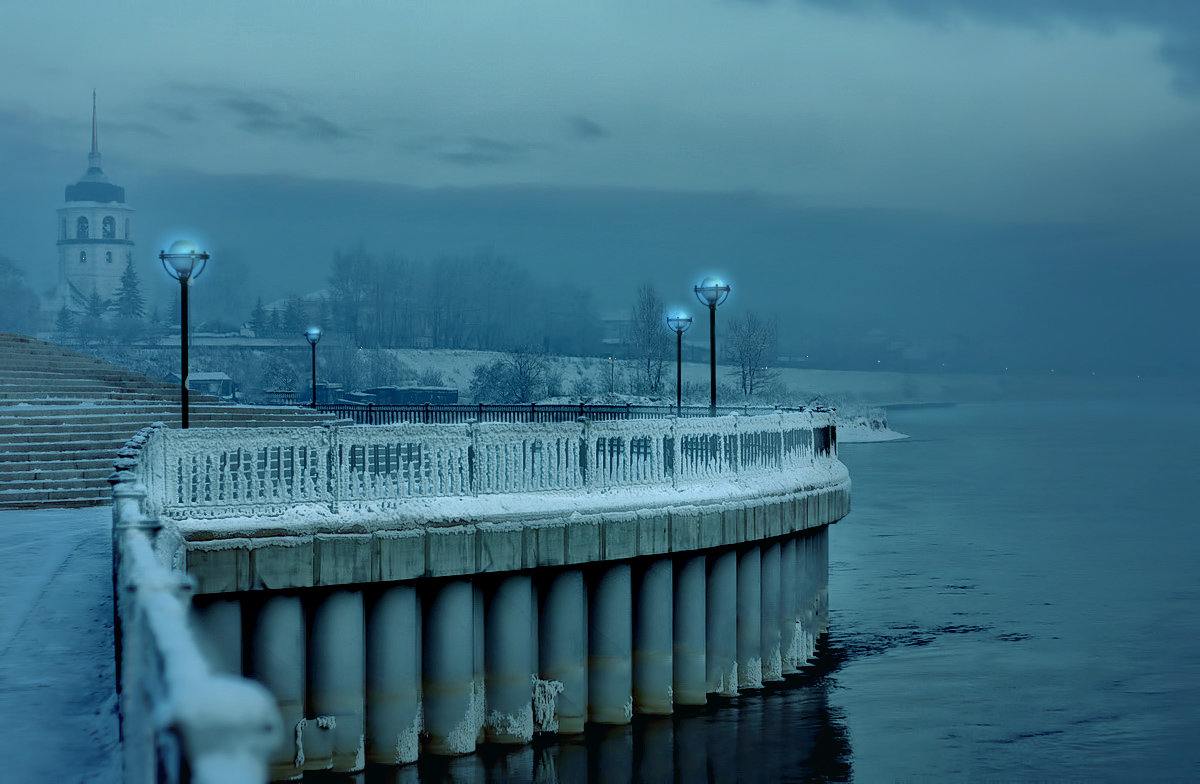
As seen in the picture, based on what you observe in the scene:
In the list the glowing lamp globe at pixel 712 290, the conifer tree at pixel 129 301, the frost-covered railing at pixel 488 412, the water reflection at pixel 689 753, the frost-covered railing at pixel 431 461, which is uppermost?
the conifer tree at pixel 129 301

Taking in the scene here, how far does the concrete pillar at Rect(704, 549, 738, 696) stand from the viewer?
16031mm

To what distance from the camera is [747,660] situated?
656 inches

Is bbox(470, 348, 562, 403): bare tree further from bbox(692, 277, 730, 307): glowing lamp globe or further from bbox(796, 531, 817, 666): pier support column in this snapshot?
bbox(796, 531, 817, 666): pier support column

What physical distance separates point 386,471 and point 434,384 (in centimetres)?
11881

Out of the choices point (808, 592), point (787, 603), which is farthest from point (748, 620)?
point (808, 592)

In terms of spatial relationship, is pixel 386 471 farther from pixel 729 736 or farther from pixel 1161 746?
pixel 1161 746

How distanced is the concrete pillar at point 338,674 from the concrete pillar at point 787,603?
7.23m

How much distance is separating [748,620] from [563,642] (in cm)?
350

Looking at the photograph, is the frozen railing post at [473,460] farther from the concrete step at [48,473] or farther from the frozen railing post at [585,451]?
the concrete step at [48,473]

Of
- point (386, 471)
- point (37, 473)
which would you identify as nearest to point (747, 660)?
point (386, 471)

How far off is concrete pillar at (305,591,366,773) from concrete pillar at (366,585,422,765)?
231mm

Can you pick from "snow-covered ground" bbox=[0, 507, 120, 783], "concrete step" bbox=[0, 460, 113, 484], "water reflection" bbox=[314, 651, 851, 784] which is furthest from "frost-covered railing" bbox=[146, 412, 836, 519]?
"concrete step" bbox=[0, 460, 113, 484]

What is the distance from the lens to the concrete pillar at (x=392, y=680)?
12.7 meters

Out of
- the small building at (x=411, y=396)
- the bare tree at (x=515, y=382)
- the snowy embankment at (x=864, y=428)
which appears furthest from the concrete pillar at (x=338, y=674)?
the snowy embankment at (x=864, y=428)
